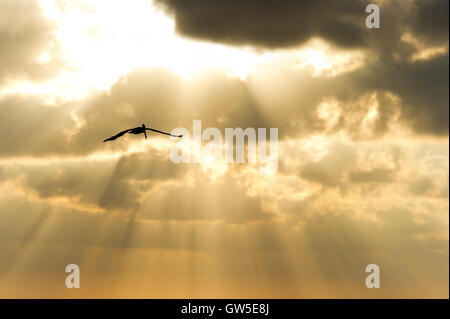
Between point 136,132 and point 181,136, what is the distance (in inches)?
343

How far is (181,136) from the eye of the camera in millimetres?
95938

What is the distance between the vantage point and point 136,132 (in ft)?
301
